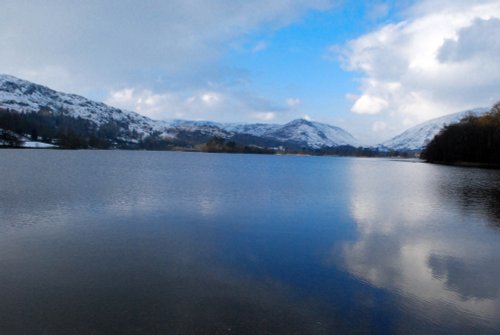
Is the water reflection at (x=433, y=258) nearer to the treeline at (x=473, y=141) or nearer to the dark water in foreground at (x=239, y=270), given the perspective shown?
the dark water in foreground at (x=239, y=270)

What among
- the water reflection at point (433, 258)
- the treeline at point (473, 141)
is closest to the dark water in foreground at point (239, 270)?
the water reflection at point (433, 258)

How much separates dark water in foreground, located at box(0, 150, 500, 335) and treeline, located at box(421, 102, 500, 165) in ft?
353

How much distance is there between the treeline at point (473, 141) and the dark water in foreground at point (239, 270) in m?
108

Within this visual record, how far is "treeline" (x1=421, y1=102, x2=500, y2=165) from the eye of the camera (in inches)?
4442

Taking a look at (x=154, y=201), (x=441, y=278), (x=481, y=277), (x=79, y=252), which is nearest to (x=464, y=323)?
(x=441, y=278)

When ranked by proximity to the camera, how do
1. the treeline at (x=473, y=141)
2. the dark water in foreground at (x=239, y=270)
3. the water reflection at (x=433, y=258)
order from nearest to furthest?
the dark water in foreground at (x=239, y=270)
the water reflection at (x=433, y=258)
the treeline at (x=473, y=141)

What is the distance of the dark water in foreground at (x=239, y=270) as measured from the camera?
31.3ft

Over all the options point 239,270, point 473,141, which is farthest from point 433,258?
point 473,141

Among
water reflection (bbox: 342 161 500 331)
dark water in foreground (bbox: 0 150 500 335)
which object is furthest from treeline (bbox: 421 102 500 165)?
dark water in foreground (bbox: 0 150 500 335)

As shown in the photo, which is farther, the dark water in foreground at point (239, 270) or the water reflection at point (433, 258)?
the water reflection at point (433, 258)

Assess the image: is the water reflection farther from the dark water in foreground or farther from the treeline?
the treeline

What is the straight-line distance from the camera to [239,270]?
44.8 ft

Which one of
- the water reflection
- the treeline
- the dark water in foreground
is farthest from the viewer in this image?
the treeline

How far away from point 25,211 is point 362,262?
873 inches
